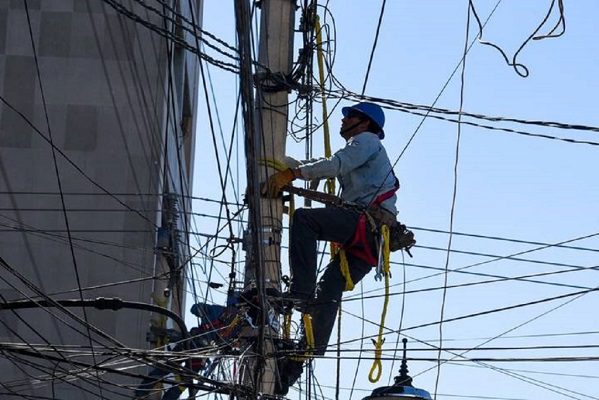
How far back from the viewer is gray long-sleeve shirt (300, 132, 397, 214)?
1372 cm

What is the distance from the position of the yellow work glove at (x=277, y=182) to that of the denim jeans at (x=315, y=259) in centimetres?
26

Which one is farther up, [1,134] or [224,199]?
[1,134]

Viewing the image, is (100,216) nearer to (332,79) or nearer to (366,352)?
(332,79)

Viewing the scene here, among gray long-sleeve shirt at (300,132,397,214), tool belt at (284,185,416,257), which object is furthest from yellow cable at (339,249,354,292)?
gray long-sleeve shirt at (300,132,397,214)

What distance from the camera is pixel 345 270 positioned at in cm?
1378

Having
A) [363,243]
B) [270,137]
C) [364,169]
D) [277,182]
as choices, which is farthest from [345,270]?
[270,137]

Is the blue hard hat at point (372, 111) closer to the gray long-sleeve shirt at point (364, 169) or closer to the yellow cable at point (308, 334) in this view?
the gray long-sleeve shirt at point (364, 169)

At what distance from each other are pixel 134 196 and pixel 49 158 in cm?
128

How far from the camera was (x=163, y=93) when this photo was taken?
78.0 feet

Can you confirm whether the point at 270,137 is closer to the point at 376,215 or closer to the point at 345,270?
the point at 376,215

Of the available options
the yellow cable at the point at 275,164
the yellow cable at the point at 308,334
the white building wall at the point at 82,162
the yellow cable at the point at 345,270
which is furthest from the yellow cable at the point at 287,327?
the white building wall at the point at 82,162

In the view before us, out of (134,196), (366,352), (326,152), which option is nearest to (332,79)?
(326,152)

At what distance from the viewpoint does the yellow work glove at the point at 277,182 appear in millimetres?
13406

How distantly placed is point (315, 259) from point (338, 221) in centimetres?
36
